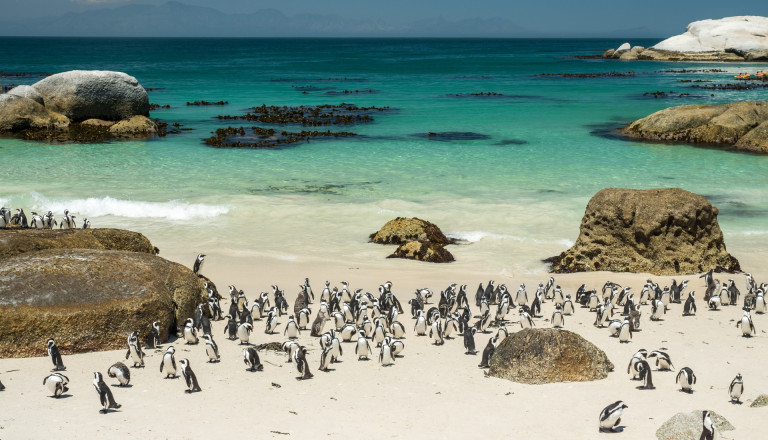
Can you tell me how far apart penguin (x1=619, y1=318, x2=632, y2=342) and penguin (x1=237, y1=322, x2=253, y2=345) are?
5.59 meters

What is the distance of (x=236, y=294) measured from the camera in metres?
13.5

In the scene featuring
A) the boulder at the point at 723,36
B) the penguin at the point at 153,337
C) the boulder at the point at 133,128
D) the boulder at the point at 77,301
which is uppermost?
the boulder at the point at 723,36

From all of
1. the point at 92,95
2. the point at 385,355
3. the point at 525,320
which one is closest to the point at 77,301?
the point at 385,355

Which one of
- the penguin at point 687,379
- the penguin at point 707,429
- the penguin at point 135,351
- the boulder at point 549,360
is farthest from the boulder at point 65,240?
the penguin at point 707,429

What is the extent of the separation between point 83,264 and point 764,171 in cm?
2478

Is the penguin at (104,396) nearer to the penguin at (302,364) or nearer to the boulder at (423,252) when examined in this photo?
the penguin at (302,364)

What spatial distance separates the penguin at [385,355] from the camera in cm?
1075

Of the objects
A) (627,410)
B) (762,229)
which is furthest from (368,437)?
(762,229)

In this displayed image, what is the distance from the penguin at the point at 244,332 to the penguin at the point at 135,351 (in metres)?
1.61

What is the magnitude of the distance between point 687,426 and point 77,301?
798 cm

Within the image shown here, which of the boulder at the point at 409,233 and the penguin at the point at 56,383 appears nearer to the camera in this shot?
the penguin at the point at 56,383

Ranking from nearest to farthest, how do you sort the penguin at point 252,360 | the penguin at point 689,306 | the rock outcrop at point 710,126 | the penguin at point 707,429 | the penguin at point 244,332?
the penguin at point 707,429, the penguin at point 252,360, the penguin at point 244,332, the penguin at point 689,306, the rock outcrop at point 710,126

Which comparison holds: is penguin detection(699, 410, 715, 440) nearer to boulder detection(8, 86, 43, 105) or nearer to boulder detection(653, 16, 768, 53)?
boulder detection(8, 86, 43, 105)

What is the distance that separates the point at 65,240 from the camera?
510 inches
